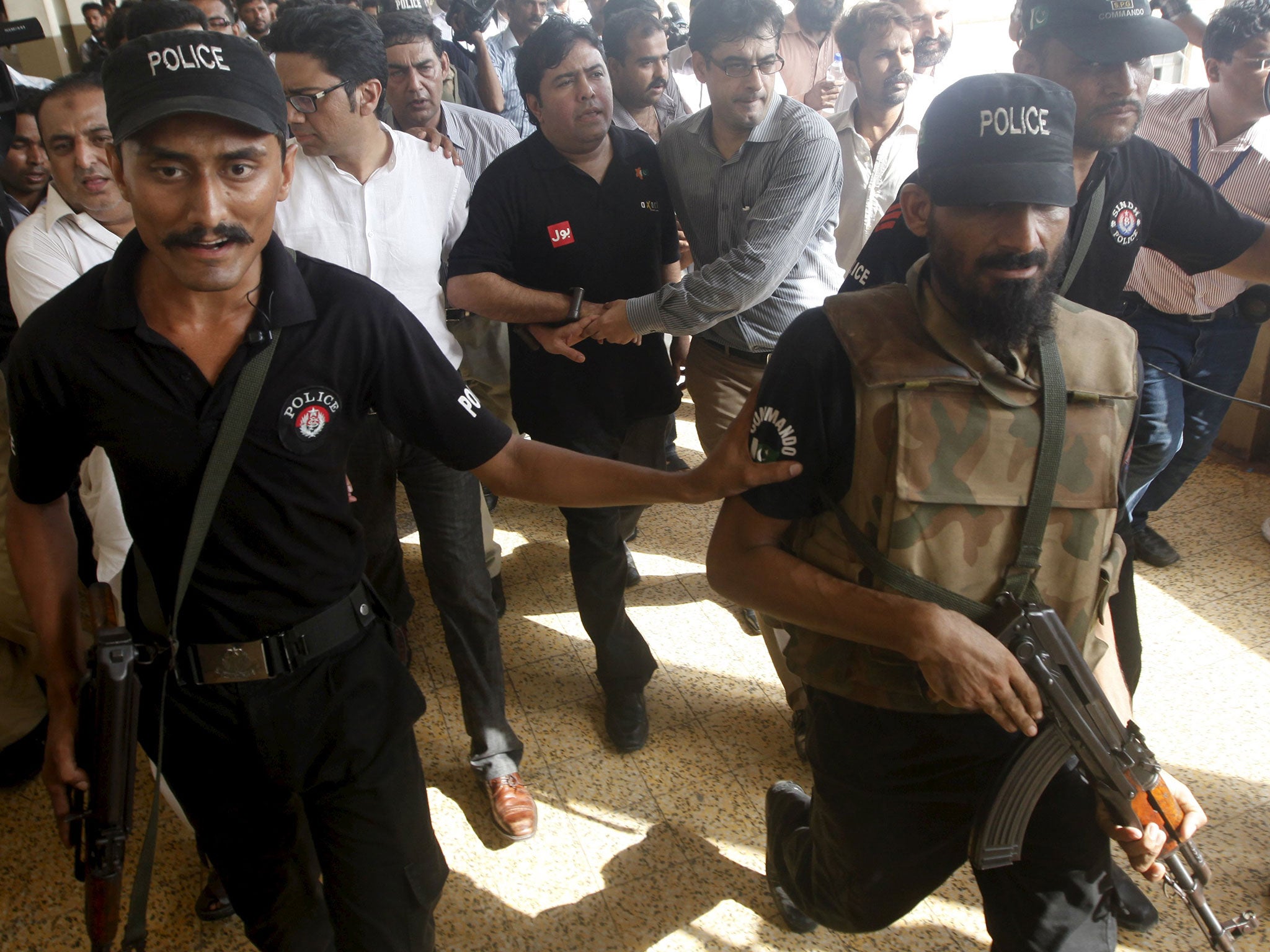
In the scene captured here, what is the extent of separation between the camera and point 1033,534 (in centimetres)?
147

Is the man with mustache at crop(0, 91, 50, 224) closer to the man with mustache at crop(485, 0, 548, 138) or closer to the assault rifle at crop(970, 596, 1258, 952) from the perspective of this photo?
the man with mustache at crop(485, 0, 548, 138)

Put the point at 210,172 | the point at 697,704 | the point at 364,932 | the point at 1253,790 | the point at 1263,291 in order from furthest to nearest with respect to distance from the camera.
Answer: the point at 697,704, the point at 1253,790, the point at 1263,291, the point at 364,932, the point at 210,172

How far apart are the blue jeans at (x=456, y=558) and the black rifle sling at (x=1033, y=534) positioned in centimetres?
128

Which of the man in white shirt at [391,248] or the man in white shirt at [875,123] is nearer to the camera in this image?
the man in white shirt at [391,248]

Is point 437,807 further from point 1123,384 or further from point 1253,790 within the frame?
point 1253,790

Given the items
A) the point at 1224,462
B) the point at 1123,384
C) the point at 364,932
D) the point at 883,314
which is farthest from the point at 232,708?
the point at 1224,462

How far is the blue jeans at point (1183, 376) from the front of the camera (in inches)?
111

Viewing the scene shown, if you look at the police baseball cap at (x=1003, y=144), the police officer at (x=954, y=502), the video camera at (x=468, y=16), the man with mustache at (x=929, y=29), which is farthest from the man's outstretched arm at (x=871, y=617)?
the video camera at (x=468, y=16)

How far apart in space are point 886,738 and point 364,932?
968 mm

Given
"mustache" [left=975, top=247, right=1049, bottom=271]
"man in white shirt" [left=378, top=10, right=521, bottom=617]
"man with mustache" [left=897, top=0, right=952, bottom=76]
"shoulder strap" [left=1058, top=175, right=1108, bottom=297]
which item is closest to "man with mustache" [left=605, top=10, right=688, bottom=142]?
"man in white shirt" [left=378, top=10, right=521, bottom=617]

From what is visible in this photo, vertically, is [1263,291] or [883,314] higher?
[883,314]

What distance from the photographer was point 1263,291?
6.87ft

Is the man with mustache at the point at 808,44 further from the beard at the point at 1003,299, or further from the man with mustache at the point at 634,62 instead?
the beard at the point at 1003,299

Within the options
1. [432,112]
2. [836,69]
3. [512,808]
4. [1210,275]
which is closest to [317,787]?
[512,808]
